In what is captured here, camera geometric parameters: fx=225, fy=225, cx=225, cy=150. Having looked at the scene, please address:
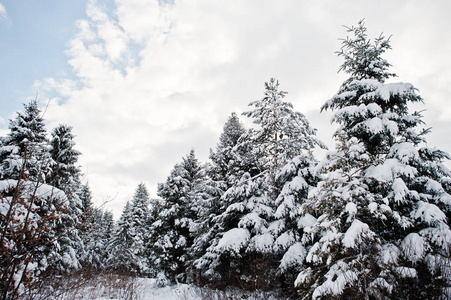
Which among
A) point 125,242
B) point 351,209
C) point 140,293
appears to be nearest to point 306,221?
point 351,209

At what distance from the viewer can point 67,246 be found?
1469 centimetres

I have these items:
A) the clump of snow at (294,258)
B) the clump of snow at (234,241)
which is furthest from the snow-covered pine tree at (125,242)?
the clump of snow at (294,258)

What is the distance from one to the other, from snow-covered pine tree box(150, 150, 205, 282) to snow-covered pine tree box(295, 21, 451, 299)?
10664 mm

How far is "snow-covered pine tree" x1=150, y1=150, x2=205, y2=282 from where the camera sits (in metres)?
16.6

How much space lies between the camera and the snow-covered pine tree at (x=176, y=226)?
54.5ft

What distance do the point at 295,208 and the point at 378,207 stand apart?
12.2 feet

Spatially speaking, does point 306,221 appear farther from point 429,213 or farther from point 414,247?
point 429,213

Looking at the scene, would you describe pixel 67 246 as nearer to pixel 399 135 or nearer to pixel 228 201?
pixel 228 201

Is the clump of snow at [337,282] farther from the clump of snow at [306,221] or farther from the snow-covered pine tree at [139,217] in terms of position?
the snow-covered pine tree at [139,217]

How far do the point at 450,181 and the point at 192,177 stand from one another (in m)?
17.5

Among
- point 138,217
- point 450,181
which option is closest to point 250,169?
point 450,181

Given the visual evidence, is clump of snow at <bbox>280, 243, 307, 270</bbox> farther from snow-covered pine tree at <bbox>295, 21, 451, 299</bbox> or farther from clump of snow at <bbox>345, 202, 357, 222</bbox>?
clump of snow at <bbox>345, 202, 357, 222</bbox>

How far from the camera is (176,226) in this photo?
17766 mm

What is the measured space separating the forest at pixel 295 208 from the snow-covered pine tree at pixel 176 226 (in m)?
0.10
